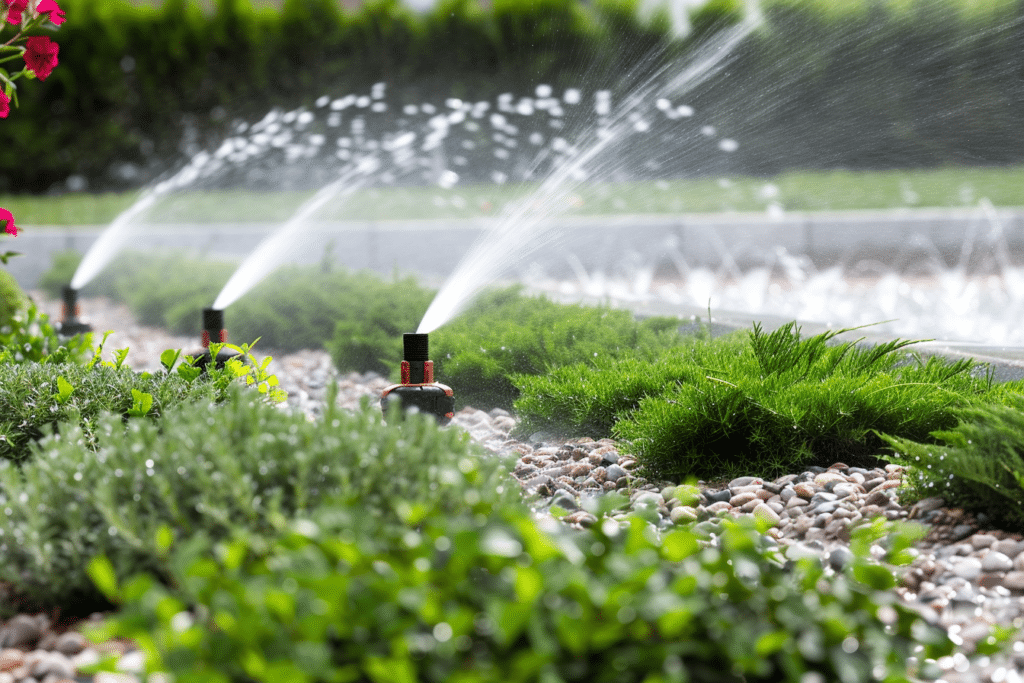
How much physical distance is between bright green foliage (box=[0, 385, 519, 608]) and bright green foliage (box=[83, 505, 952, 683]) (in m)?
0.26

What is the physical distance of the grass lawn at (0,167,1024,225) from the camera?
11.8 meters

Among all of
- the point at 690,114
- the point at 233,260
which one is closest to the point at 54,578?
the point at 233,260

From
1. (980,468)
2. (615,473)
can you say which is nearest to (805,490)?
(980,468)

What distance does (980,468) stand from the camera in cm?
209

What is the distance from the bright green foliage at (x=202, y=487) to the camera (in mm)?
1585

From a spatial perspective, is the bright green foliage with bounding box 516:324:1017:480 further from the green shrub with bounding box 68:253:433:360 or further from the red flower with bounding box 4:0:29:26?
the red flower with bounding box 4:0:29:26

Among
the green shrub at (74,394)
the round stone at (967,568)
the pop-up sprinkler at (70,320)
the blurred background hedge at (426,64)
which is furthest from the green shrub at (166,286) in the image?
the round stone at (967,568)

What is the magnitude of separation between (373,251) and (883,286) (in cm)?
542

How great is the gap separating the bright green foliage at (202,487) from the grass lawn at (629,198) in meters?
9.72

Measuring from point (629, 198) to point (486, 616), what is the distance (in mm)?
13110

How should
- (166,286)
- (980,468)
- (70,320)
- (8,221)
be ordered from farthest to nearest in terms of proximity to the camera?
(166,286) < (70,320) < (8,221) < (980,468)

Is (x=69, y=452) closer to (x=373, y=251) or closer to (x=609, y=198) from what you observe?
(x=373, y=251)

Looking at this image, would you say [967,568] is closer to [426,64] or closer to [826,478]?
[826,478]

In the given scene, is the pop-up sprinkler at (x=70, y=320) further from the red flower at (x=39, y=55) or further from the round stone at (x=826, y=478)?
the round stone at (x=826, y=478)
